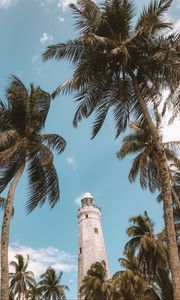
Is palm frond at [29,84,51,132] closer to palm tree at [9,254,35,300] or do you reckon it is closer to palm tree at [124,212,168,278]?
palm tree at [124,212,168,278]

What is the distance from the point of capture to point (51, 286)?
1884 inches

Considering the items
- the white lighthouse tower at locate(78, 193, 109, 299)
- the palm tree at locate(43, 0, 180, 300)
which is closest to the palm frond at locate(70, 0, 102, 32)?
the palm tree at locate(43, 0, 180, 300)

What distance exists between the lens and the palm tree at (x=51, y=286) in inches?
1869

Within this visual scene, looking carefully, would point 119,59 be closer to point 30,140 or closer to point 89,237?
point 30,140

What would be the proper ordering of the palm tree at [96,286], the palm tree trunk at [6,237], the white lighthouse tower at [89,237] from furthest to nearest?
the white lighthouse tower at [89,237], the palm tree at [96,286], the palm tree trunk at [6,237]

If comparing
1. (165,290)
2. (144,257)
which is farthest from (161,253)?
(165,290)

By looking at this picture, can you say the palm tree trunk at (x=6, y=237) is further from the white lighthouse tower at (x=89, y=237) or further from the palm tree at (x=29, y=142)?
the white lighthouse tower at (x=89, y=237)

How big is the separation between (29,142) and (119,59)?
488 cm

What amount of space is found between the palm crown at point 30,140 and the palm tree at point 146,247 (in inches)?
509

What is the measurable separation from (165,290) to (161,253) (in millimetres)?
4933

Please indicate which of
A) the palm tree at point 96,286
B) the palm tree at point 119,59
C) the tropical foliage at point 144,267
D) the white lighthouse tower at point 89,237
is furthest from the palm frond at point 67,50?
the white lighthouse tower at point 89,237

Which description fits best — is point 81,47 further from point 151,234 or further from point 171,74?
point 151,234

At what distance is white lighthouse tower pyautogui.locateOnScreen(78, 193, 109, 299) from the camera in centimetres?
4659

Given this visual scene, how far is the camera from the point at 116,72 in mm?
13820
